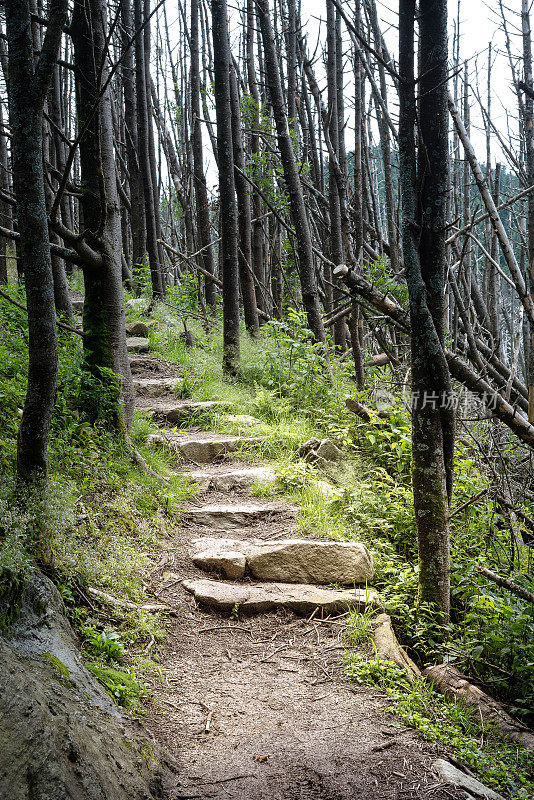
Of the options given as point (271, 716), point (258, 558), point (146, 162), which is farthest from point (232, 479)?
point (146, 162)

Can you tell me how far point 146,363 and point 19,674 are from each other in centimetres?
755

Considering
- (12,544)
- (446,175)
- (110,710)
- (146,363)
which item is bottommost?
(110,710)

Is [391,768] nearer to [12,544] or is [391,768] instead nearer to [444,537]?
[444,537]

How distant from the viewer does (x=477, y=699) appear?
3.17 m

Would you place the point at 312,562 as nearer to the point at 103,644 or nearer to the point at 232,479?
the point at 232,479

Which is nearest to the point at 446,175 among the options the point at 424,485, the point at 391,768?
the point at 424,485

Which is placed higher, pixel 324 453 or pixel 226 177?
pixel 226 177

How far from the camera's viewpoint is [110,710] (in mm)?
2172

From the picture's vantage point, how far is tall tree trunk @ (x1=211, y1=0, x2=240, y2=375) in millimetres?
8508

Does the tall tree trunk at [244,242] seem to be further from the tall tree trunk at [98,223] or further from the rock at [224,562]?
the rock at [224,562]

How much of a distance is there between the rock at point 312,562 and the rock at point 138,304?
8.59 meters

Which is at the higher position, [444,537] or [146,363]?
[146,363]

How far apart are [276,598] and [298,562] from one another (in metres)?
0.35

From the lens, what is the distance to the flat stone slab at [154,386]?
7.88 meters
